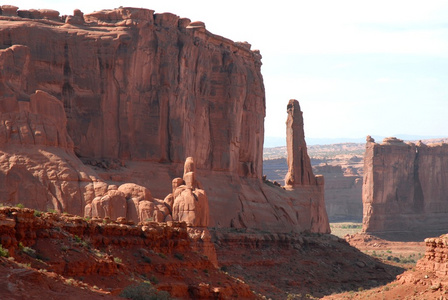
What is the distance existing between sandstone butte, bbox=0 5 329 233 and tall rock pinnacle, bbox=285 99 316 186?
2517 millimetres

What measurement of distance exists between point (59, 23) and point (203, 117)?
12950 millimetres

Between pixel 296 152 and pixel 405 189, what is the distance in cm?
4402

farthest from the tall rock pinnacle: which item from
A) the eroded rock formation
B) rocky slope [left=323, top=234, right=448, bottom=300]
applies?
the eroded rock formation

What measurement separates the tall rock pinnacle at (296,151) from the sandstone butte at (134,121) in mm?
2517

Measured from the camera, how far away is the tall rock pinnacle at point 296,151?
81.2m

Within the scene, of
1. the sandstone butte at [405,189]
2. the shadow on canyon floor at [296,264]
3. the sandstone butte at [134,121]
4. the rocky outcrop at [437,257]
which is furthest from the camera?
the sandstone butte at [405,189]

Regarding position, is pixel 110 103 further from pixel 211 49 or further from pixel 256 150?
pixel 256 150

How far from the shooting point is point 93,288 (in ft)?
83.0

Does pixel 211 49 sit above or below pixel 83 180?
above

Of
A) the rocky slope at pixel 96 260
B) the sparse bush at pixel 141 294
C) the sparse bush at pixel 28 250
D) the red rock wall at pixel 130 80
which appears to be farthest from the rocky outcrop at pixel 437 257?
the red rock wall at pixel 130 80

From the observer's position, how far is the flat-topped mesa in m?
81.2

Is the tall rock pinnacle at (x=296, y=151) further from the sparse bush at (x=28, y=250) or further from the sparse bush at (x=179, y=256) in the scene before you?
the sparse bush at (x=28, y=250)

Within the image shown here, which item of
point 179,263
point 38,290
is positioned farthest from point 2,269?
point 179,263

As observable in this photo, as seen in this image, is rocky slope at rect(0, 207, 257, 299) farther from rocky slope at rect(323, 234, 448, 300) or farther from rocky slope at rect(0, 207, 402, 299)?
rocky slope at rect(323, 234, 448, 300)
